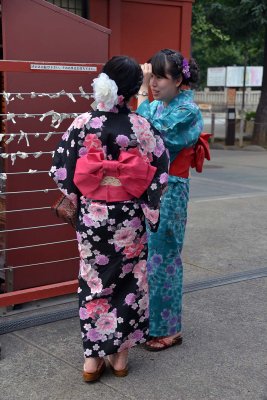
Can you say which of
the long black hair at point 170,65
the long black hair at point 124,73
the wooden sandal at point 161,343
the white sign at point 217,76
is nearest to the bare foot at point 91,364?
the wooden sandal at point 161,343

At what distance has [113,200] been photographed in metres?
2.77

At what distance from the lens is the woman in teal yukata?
10.3 ft

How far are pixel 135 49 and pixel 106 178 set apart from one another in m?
5.12

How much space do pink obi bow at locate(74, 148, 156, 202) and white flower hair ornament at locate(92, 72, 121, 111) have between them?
0.22 meters

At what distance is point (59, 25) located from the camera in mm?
3689

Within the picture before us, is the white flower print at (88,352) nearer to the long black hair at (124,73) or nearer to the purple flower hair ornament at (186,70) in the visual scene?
the long black hair at (124,73)

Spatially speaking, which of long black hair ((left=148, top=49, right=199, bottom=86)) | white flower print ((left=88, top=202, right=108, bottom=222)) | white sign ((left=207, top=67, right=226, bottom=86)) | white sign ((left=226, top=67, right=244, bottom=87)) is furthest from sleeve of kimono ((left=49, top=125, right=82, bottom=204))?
white sign ((left=207, top=67, right=226, bottom=86))

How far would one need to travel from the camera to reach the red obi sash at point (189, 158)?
324cm

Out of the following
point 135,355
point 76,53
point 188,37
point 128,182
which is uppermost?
point 188,37

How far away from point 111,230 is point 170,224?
1.81 feet

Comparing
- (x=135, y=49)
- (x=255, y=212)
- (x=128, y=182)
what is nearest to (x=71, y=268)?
(x=128, y=182)

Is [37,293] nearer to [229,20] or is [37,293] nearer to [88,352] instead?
[88,352]

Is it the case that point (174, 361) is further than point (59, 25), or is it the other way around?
point (59, 25)

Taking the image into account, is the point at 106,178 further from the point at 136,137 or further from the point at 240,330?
the point at 240,330
